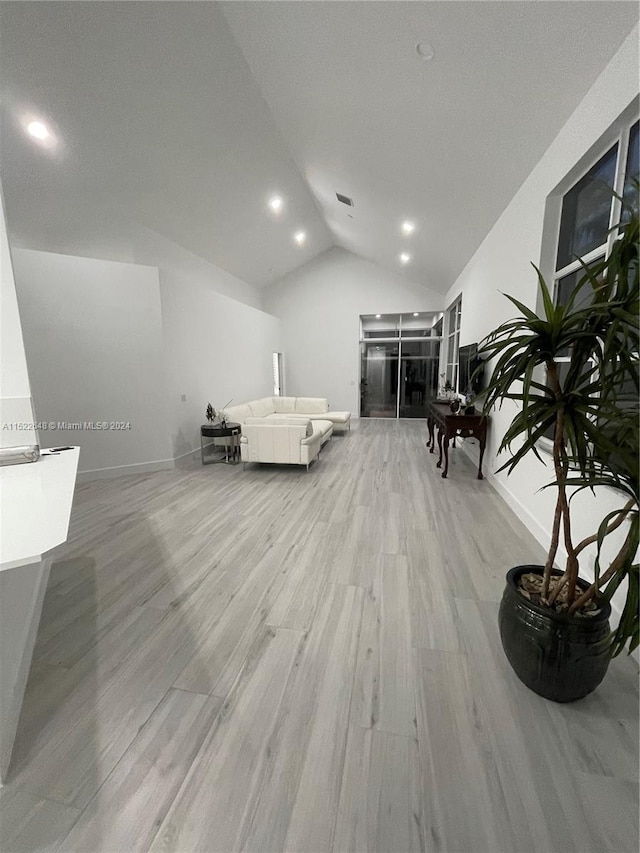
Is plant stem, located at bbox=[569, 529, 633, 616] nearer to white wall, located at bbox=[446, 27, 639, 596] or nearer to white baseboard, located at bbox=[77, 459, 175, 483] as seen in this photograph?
white wall, located at bbox=[446, 27, 639, 596]

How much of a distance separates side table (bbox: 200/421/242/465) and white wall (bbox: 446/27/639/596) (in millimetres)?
3704

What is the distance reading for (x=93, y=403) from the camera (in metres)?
4.49

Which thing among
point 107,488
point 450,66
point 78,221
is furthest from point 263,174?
point 107,488

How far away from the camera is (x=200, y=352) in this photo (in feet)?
18.8

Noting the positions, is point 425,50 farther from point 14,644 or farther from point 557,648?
point 14,644

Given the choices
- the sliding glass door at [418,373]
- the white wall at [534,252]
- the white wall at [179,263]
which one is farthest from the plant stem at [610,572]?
the sliding glass door at [418,373]

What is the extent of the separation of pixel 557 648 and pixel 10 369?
11.3 feet

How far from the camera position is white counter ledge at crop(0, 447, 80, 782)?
106cm

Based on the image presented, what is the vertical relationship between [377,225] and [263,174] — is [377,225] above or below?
below

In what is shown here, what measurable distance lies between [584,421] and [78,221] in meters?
6.30

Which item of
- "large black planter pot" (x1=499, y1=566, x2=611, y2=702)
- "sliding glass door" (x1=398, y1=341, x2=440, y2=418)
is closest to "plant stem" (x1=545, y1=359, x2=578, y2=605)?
"large black planter pot" (x1=499, y1=566, x2=611, y2=702)

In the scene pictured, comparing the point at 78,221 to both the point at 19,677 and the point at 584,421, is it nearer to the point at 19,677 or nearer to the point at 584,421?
the point at 19,677

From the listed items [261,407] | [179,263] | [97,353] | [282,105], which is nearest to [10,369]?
[97,353]

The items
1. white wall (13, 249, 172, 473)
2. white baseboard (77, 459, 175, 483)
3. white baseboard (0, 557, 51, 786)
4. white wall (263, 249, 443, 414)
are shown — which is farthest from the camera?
white wall (263, 249, 443, 414)
